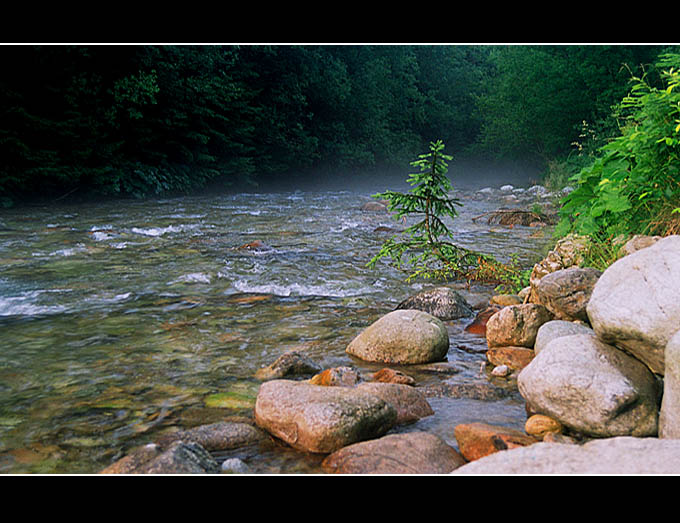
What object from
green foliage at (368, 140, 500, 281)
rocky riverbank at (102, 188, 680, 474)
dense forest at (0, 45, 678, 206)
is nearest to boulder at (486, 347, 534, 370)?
rocky riverbank at (102, 188, 680, 474)

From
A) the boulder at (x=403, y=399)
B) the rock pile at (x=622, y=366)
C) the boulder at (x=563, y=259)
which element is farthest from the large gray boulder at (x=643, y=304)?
the boulder at (x=563, y=259)

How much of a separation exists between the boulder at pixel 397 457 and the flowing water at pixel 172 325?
0.68ft

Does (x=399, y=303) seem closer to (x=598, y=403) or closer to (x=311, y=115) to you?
(x=598, y=403)

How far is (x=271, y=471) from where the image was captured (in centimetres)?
293

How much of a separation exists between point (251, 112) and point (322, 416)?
2219cm

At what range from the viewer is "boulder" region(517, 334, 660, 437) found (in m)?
3.06

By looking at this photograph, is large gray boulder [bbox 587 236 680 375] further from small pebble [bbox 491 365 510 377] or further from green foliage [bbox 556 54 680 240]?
green foliage [bbox 556 54 680 240]

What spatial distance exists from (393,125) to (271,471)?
3757cm

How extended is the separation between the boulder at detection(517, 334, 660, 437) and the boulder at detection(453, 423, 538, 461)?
0.26 meters

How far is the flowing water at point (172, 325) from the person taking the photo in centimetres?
346

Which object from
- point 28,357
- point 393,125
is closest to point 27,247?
point 28,357

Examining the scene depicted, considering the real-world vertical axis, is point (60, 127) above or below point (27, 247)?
A: above

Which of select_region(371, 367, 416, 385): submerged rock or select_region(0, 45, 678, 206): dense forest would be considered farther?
select_region(0, 45, 678, 206): dense forest

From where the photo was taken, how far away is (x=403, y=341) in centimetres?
455
